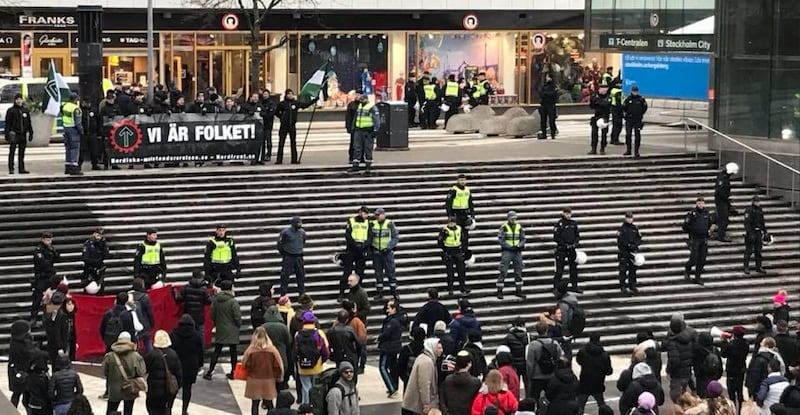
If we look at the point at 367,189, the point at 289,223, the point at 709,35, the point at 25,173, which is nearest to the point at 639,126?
the point at 709,35

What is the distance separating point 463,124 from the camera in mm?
39781

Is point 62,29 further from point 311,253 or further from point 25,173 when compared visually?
point 311,253

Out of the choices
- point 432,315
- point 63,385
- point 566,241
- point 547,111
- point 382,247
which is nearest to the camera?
point 63,385

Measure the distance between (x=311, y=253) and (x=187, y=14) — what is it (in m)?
22.4

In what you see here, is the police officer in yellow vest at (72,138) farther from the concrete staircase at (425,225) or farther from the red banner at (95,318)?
the red banner at (95,318)

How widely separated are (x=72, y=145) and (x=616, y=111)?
1206 cm

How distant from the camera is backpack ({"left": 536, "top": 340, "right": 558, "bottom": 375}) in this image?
19047 millimetres

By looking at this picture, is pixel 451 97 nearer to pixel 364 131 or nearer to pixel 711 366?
pixel 364 131

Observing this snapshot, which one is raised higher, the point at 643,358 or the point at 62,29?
the point at 62,29

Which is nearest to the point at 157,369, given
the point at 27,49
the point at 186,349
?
the point at 186,349

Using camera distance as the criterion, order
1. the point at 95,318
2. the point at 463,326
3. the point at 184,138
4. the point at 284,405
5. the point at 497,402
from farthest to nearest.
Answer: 1. the point at 184,138
2. the point at 95,318
3. the point at 463,326
4. the point at 497,402
5. the point at 284,405

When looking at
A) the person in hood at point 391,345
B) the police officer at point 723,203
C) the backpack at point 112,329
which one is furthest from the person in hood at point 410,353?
the police officer at point 723,203

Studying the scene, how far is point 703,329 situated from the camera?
26500mm

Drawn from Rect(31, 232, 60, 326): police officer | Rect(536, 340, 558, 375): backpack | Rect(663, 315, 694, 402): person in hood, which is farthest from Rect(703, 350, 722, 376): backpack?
Rect(31, 232, 60, 326): police officer
